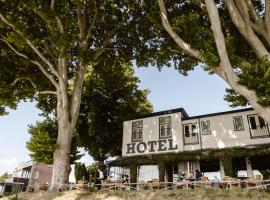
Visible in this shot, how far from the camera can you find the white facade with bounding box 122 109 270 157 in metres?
21.6

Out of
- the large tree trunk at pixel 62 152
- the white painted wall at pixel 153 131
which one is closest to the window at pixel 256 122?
the white painted wall at pixel 153 131

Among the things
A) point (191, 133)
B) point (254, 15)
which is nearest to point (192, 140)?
point (191, 133)

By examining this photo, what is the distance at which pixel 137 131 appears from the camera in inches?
1016

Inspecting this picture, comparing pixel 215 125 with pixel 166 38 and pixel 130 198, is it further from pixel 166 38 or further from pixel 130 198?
pixel 130 198

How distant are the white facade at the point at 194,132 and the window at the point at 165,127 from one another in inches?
3.6

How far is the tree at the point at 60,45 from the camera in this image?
57.3ft

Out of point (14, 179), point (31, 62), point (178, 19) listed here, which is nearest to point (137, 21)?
point (178, 19)

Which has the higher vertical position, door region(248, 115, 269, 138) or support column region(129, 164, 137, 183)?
door region(248, 115, 269, 138)

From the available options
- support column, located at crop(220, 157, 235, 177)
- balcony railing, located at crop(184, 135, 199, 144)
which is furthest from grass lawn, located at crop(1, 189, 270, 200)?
balcony railing, located at crop(184, 135, 199, 144)

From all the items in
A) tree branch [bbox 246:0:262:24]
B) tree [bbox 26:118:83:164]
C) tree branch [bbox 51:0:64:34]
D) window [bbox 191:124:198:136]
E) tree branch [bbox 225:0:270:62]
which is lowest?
tree [bbox 26:118:83:164]

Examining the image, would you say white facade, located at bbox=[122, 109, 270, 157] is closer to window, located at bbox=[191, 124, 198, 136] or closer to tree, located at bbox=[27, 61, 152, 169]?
window, located at bbox=[191, 124, 198, 136]

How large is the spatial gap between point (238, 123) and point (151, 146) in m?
7.58

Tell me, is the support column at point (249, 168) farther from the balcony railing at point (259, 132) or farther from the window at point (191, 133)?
the window at point (191, 133)

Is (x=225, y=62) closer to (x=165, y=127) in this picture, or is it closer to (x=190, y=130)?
(x=190, y=130)
